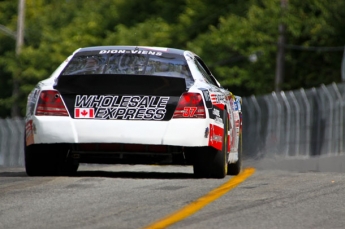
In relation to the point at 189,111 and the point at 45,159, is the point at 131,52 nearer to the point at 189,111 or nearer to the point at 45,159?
the point at 189,111

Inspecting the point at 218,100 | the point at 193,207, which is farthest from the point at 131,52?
the point at 193,207

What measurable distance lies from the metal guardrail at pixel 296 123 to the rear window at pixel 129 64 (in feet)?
18.8

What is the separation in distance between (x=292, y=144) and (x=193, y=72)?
939 cm

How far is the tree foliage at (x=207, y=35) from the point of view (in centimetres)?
4988

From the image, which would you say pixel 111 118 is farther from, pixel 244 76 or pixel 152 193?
pixel 244 76

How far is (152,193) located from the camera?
32.0 ft

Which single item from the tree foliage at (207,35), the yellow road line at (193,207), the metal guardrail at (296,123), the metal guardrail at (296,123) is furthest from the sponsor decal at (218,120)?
the tree foliage at (207,35)

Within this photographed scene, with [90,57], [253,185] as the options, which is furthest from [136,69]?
[253,185]

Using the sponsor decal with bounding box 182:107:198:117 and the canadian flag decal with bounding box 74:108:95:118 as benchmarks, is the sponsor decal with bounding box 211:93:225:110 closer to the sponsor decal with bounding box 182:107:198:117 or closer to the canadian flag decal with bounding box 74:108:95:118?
the sponsor decal with bounding box 182:107:198:117

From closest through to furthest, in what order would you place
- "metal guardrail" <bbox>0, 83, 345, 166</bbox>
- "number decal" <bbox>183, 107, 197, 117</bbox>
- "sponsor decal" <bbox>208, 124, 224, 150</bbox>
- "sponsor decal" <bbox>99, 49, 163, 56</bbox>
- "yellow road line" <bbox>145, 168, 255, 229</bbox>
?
"yellow road line" <bbox>145, 168, 255, 229</bbox>, "number decal" <bbox>183, 107, 197, 117</bbox>, "sponsor decal" <bbox>208, 124, 224, 150</bbox>, "sponsor decal" <bbox>99, 49, 163, 56</bbox>, "metal guardrail" <bbox>0, 83, 345, 166</bbox>

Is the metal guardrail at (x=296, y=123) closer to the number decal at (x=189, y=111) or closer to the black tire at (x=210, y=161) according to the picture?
the black tire at (x=210, y=161)

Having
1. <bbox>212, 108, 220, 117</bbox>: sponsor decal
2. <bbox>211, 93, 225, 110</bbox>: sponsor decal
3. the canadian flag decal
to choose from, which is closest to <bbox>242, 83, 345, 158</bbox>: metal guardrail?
<bbox>211, 93, 225, 110</bbox>: sponsor decal

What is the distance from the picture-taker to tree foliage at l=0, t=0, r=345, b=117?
4988 cm

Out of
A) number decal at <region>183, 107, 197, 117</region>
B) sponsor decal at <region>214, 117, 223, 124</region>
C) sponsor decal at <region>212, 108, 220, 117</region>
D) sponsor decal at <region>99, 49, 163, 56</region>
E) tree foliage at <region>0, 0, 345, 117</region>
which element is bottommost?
tree foliage at <region>0, 0, 345, 117</region>
